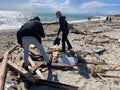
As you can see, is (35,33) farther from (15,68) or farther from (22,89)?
(22,89)

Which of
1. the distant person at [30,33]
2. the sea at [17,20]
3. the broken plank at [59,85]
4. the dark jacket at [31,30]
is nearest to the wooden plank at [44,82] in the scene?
the broken plank at [59,85]

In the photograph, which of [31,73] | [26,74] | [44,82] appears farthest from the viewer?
[31,73]

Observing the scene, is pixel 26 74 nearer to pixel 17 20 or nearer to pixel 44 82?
pixel 44 82

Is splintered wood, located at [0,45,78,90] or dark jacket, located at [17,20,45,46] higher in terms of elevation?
dark jacket, located at [17,20,45,46]

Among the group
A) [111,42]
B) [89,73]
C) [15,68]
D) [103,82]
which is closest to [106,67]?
[89,73]

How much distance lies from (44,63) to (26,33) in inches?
67.6

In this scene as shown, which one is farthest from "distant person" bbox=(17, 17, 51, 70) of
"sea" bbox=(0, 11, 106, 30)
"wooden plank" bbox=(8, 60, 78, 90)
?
"sea" bbox=(0, 11, 106, 30)

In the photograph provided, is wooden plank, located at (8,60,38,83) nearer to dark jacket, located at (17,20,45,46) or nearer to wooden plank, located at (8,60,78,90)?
wooden plank, located at (8,60,78,90)

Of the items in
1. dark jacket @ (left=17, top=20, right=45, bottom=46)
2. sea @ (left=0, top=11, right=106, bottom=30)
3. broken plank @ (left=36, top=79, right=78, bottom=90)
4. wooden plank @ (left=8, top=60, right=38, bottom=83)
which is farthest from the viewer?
sea @ (left=0, top=11, right=106, bottom=30)

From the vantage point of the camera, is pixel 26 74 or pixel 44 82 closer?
pixel 44 82

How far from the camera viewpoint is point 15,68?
7652mm

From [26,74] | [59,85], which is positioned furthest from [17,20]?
[59,85]

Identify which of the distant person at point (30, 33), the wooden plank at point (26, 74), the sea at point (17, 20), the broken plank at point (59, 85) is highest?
the distant person at point (30, 33)

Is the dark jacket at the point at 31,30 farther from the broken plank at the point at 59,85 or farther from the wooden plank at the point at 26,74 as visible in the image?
the broken plank at the point at 59,85
